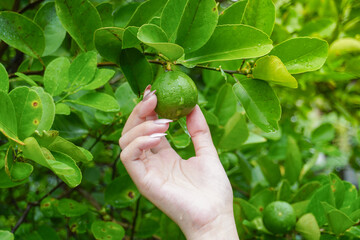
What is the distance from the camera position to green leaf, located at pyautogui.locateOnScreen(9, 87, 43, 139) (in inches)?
27.6

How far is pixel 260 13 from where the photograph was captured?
0.83 m

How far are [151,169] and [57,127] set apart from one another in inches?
13.9

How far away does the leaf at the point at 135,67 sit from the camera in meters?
0.83

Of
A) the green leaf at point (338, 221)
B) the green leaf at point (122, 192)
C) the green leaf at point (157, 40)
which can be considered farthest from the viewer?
the green leaf at point (122, 192)

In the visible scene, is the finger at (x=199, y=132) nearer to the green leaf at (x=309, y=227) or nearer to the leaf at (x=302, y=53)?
the leaf at (x=302, y=53)

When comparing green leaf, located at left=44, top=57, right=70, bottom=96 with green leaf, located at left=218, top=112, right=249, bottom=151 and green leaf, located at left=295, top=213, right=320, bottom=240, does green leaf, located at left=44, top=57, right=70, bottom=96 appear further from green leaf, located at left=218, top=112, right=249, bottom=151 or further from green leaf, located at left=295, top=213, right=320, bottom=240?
green leaf, located at left=295, top=213, right=320, bottom=240

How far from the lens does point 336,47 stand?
57.4 inches

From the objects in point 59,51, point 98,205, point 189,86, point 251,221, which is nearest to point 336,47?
point 251,221

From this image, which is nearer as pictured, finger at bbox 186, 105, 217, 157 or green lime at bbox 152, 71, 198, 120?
green lime at bbox 152, 71, 198, 120

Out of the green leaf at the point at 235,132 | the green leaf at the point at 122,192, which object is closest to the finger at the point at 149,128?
the green leaf at the point at 122,192

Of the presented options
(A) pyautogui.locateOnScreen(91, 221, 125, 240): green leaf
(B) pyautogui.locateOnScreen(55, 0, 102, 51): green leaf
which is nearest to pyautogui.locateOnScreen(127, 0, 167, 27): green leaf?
(B) pyautogui.locateOnScreen(55, 0, 102, 51): green leaf

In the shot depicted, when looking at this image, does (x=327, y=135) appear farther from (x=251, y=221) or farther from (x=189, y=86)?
(x=189, y=86)

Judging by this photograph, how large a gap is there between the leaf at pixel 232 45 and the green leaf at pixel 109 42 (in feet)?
0.52

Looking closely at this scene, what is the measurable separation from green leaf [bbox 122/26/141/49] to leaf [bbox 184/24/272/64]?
12cm
